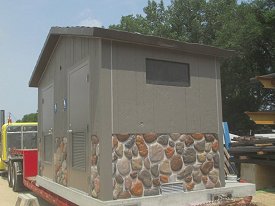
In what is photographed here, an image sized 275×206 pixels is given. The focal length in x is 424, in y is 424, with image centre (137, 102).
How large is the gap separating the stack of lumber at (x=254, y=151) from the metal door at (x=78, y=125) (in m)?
6.79

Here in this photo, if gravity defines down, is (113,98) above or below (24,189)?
above

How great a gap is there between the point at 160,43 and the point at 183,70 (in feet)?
2.68

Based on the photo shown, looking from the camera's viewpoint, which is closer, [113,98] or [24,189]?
[113,98]

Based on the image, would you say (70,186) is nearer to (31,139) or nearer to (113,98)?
(113,98)

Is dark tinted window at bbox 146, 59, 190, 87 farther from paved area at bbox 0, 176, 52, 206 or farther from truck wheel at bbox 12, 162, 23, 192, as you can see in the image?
truck wheel at bbox 12, 162, 23, 192

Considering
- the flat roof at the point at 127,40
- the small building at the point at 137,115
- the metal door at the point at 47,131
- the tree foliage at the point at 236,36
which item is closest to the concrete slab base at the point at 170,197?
the small building at the point at 137,115

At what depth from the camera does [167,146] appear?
7.40 meters

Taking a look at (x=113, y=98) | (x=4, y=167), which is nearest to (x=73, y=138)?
(x=113, y=98)

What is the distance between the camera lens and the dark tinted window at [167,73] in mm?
7445

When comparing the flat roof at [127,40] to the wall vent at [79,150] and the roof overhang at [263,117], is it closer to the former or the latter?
the wall vent at [79,150]

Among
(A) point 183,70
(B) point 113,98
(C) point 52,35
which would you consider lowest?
(B) point 113,98

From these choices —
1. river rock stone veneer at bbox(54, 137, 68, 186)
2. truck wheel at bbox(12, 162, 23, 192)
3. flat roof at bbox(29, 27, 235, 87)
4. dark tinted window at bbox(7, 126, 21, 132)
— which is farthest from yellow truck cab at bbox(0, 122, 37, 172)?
river rock stone veneer at bbox(54, 137, 68, 186)

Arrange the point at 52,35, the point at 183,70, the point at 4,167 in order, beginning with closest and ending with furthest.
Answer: the point at 183,70, the point at 52,35, the point at 4,167

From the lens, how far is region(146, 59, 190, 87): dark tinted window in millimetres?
7445
